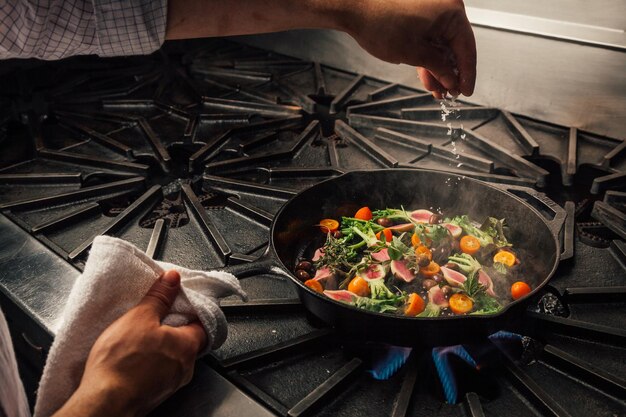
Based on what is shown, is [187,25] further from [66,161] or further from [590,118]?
[590,118]

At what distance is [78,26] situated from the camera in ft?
6.40

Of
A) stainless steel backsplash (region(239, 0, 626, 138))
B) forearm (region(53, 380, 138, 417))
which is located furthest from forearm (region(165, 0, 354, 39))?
stainless steel backsplash (region(239, 0, 626, 138))

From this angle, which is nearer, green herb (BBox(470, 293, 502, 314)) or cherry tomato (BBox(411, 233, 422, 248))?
green herb (BBox(470, 293, 502, 314))

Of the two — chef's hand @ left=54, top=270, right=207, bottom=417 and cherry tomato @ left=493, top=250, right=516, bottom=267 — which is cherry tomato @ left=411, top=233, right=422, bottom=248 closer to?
cherry tomato @ left=493, top=250, right=516, bottom=267

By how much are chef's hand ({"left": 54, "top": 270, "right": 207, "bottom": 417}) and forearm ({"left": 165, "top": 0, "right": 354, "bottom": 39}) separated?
0.98 meters

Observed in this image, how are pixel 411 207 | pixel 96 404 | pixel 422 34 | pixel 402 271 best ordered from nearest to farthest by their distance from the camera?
1. pixel 96 404
2. pixel 422 34
3. pixel 402 271
4. pixel 411 207

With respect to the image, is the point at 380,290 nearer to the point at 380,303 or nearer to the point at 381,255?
the point at 380,303

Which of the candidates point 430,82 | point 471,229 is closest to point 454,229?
point 471,229

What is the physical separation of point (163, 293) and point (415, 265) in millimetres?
974

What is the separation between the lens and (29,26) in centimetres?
186

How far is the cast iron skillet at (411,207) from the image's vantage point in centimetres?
164

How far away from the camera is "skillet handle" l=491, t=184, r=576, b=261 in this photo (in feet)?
6.99

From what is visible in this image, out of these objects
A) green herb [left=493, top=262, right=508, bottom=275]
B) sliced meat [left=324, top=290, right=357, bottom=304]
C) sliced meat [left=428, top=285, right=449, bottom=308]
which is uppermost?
green herb [left=493, top=262, right=508, bottom=275]

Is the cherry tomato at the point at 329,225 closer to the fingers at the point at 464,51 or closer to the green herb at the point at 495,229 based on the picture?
the green herb at the point at 495,229
